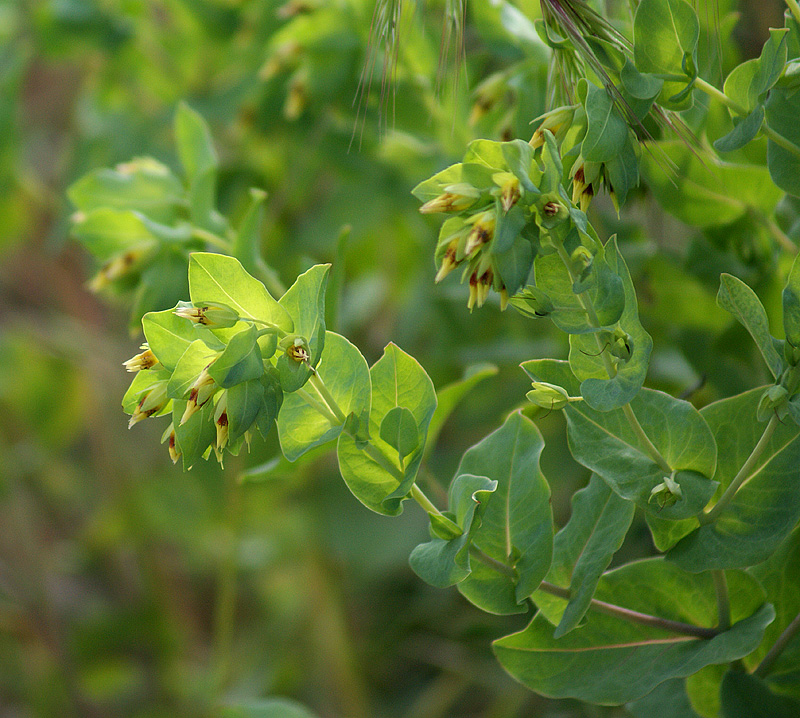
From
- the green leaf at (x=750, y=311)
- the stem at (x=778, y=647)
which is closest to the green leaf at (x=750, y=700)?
the stem at (x=778, y=647)

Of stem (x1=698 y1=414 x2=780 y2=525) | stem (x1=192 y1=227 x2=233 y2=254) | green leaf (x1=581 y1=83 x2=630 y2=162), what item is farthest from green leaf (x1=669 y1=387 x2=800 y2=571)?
stem (x1=192 y1=227 x2=233 y2=254)

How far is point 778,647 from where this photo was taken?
1.01 ft

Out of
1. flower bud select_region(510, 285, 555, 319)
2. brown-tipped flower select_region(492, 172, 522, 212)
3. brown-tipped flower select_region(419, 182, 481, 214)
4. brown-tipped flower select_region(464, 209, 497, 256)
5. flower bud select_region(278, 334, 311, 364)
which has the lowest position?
flower bud select_region(278, 334, 311, 364)

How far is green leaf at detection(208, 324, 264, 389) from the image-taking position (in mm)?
224

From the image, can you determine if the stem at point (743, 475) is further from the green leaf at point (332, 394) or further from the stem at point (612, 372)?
the green leaf at point (332, 394)

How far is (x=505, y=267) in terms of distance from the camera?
0.71 ft

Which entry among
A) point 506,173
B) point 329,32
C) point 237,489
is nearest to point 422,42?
point 329,32

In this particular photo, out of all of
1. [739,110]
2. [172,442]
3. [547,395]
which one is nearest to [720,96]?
[739,110]

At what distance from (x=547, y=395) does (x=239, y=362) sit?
4.0 inches

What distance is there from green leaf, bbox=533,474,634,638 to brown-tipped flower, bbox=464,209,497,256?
4.7 inches

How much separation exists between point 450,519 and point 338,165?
16.8 inches

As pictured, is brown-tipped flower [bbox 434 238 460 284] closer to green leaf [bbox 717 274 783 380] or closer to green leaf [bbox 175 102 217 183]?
green leaf [bbox 717 274 783 380]

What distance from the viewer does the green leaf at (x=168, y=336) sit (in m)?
0.25

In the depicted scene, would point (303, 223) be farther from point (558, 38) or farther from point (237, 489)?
point (558, 38)
